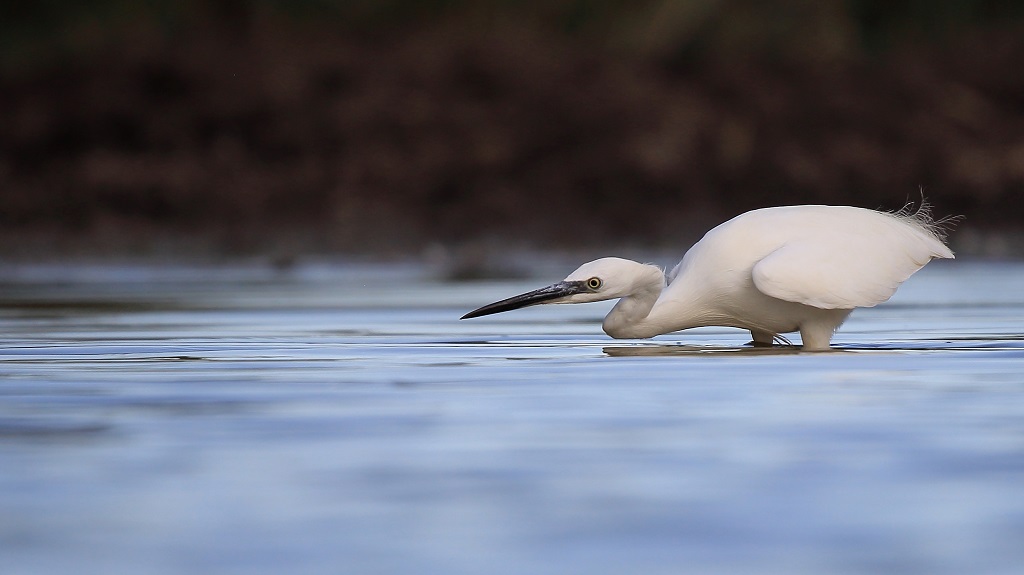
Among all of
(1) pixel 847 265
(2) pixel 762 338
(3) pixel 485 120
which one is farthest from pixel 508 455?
(3) pixel 485 120

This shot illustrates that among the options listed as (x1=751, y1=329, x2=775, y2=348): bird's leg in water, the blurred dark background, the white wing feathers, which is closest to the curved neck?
(x1=751, y1=329, x2=775, y2=348): bird's leg in water

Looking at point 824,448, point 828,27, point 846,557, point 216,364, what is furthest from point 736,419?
point 828,27

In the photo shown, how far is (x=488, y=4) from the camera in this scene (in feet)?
79.2

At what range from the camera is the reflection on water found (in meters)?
3.70

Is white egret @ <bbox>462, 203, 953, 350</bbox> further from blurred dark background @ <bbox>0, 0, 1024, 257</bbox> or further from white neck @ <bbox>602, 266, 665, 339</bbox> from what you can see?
blurred dark background @ <bbox>0, 0, 1024, 257</bbox>

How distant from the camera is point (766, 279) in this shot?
8.28 meters

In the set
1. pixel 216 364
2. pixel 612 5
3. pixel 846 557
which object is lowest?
pixel 846 557

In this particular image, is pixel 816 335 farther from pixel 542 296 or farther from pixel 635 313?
pixel 542 296

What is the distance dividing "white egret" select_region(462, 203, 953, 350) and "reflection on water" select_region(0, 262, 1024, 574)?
184 mm

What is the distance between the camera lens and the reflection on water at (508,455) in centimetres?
370

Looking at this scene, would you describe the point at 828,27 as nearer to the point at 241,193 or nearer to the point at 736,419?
the point at 241,193

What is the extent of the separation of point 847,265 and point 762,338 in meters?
0.77

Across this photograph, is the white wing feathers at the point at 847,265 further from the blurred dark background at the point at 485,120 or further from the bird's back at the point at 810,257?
the blurred dark background at the point at 485,120

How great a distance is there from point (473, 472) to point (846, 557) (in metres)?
1.24
